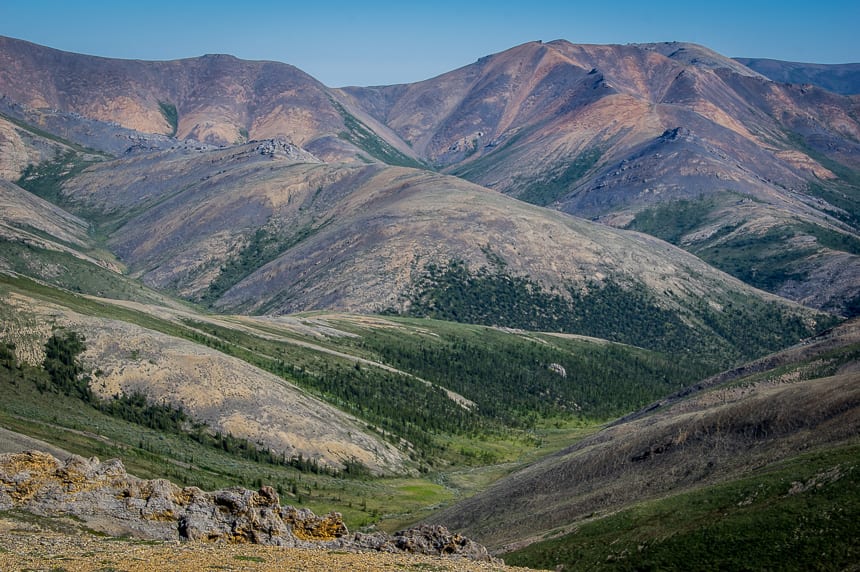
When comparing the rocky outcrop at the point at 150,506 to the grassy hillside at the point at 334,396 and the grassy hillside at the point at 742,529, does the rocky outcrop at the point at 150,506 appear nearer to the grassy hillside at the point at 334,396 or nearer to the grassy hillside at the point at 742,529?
the grassy hillside at the point at 742,529

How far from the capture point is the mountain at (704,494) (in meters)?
43.1

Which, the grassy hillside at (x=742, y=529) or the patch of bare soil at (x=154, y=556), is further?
the grassy hillside at (x=742, y=529)

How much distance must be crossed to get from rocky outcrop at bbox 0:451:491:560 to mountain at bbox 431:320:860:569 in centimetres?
1084

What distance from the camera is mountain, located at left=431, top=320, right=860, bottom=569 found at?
43125 millimetres

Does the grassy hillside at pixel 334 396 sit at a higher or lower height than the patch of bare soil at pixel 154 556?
lower

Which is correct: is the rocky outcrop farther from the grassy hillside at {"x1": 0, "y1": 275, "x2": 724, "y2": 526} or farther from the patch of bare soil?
the grassy hillside at {"x1": 0, "y1": 275, "x2": 724, "y2": 526}

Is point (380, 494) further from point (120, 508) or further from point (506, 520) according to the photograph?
point (120, 508)

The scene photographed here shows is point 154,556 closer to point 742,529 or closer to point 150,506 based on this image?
point 150,506

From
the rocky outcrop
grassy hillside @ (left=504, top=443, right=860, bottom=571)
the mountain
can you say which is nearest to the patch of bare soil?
the rocky outcrop

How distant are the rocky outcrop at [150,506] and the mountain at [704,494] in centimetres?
1084

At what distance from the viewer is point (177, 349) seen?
4449 inches

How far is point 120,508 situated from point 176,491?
307 cm

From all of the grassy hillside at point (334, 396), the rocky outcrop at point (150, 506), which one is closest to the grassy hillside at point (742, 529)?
the rocky outcrop at point (150, 506)

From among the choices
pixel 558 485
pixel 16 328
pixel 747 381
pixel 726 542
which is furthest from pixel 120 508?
pixel 747 381
